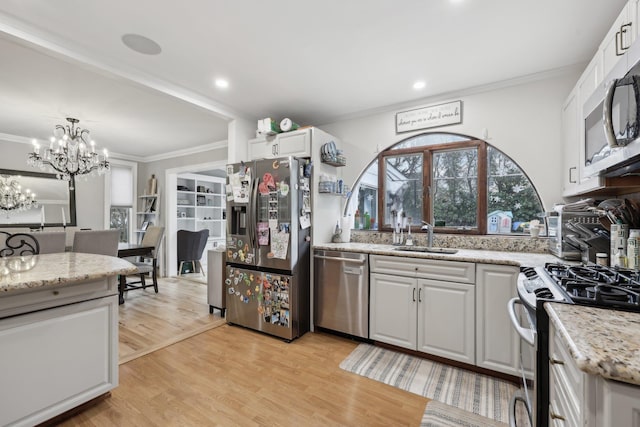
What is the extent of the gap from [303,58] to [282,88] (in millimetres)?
573

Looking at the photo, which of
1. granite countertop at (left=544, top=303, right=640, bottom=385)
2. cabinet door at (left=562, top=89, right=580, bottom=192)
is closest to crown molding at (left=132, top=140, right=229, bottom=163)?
cabinet door at (left=562, top=89, right=580, bottom=192)

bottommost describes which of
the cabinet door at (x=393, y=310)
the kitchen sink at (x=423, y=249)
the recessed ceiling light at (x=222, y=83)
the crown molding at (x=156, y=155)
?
the cabinet door at (x=393, y=310)

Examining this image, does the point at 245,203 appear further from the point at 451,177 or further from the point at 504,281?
the point at 504,281

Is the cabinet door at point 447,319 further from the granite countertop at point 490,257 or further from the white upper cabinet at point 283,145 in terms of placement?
the white upper cabinet at point 283,145

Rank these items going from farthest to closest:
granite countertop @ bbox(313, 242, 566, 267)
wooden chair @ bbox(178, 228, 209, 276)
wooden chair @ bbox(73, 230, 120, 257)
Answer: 1. wooden chair @ bbox(178, 228, 209, 276)
2. wooden chair @ bbox(73, 230, 120, 257)
3. granite countertop @ bbox(313, 242, 566, 267)

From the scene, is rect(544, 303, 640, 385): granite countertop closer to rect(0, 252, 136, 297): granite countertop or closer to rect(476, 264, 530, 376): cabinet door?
rect(476, 264, 530, 376): cabinet door

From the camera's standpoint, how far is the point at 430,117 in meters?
2.91

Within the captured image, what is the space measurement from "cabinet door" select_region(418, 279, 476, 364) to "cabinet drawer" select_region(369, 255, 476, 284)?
50 millimetres

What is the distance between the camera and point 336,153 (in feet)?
10.3

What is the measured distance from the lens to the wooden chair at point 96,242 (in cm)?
330

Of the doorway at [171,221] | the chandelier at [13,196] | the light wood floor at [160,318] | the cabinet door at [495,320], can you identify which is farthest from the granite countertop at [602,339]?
the chandelier at [13,196]

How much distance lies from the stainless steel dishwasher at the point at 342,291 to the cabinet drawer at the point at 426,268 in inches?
5.8

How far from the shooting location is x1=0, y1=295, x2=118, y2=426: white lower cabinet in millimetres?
1418

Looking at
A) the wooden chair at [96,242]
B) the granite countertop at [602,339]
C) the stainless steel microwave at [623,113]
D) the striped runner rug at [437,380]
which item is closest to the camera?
the granite countertop at [602,339]
